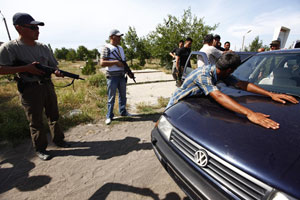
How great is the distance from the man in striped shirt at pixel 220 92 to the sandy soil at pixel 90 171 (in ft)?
3.58

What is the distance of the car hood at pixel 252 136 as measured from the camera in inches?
Answer: 32.8

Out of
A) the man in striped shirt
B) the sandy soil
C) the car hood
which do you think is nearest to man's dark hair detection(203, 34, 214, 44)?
the man in striped shirt

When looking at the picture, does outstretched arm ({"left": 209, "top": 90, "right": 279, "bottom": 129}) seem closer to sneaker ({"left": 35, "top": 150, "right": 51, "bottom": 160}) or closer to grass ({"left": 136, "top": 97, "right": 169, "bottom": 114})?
sneaker ({"left": 35, "top": 150, "right": 51, "bottom": 160})

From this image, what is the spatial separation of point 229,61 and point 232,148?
3.42 feet

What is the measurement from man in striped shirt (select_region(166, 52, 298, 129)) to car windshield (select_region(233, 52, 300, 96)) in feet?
0.78

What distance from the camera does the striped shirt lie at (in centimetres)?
164

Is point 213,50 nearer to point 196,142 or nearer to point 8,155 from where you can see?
point 196,142

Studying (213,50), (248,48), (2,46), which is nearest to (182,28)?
(213,50)

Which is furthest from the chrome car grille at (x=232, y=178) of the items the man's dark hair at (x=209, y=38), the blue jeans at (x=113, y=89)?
the man's dark hair at (x=209, y=38)

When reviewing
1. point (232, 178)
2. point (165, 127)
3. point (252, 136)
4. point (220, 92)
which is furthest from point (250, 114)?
point (165, 127)

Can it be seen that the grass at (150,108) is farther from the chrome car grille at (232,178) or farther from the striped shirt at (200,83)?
the chrome car grille at (232,178)

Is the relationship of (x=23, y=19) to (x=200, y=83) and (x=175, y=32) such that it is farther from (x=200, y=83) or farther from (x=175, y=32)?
(x=175, y=32)

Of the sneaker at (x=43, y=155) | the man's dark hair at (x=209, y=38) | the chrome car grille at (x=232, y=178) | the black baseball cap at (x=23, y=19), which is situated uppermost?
the man's dark hair at (x=209, y=38)

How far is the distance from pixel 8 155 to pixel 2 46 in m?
1.68
